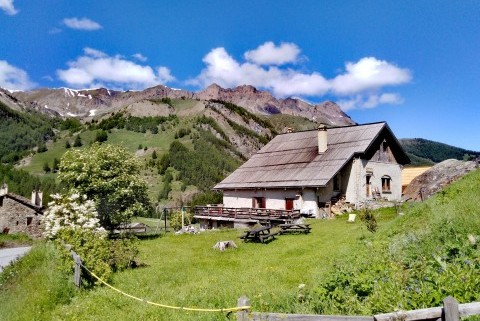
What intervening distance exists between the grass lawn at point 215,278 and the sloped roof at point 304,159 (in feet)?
42.6

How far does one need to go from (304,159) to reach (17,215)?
3854cm

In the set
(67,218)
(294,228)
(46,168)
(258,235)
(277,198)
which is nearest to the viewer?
(67,218)

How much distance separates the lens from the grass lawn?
411 inches

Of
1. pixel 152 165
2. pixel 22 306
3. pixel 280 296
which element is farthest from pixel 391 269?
pixel 152 165

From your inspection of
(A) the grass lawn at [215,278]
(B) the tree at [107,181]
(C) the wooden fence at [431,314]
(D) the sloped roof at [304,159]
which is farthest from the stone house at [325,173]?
(C) the wooden fence at [431,314]

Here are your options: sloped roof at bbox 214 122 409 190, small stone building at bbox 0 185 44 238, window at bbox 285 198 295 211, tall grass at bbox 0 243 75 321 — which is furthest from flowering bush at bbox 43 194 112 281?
small stone building at bbox 0 185 44 238

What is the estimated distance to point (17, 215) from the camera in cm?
5184

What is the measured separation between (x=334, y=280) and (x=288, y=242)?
543 inches

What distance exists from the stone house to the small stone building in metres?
26.9

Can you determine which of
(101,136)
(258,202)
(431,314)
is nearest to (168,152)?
(101,136)

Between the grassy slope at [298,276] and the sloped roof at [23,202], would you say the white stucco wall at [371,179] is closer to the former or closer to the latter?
the grassy slope at [298,276]

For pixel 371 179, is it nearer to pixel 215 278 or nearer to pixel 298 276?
pixel 298 276

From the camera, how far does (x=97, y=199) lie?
28.6 m

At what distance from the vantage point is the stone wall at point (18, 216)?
5097 cm
